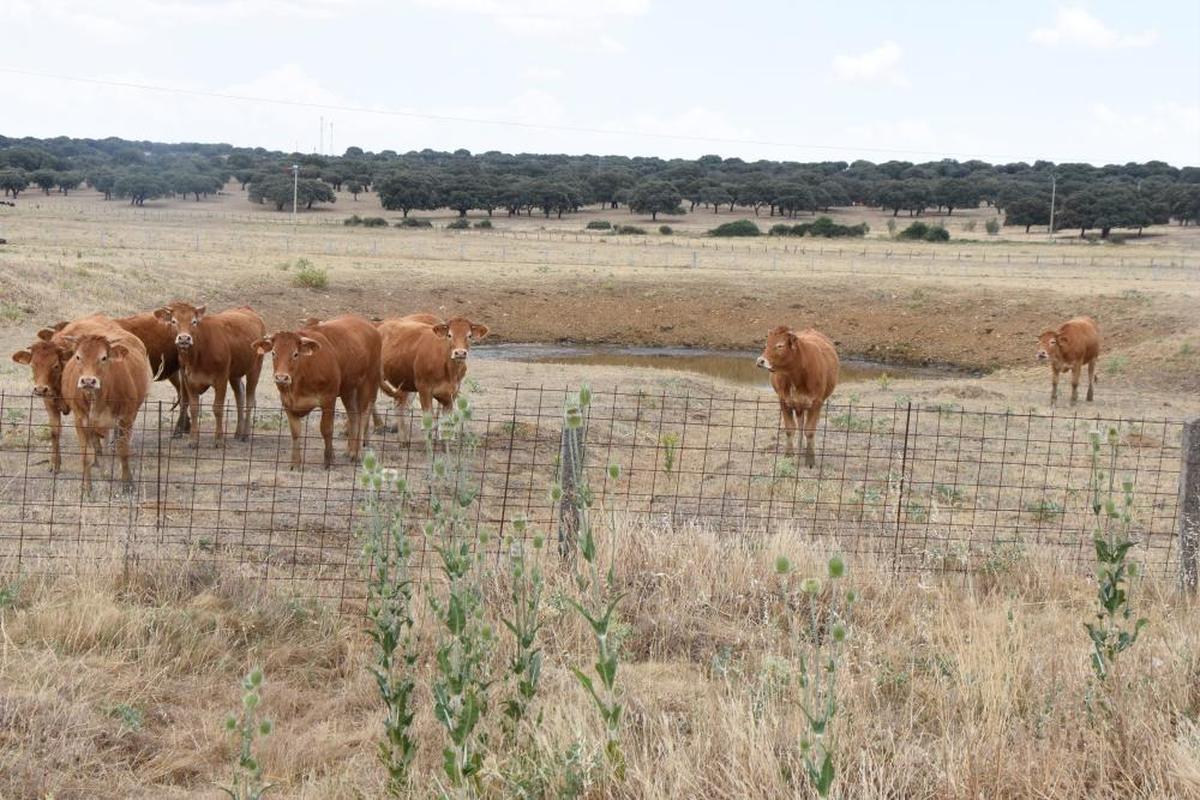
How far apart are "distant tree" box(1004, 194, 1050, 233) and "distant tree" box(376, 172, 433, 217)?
43311 mm

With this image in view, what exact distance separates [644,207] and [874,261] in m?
46.9

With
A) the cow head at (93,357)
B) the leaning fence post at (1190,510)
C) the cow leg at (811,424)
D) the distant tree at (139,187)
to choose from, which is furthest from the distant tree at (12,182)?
the leaning fence post at (1190,510)

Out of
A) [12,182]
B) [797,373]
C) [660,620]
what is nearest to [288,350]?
[797,373]

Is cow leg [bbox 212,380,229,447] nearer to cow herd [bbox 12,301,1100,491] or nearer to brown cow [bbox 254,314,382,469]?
cow herd [bbox 12,301,1100,491]

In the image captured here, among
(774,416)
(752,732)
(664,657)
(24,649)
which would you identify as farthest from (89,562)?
(774,416)

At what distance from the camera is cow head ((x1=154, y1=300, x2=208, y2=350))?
13688 mm

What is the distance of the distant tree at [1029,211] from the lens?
87.2 metres

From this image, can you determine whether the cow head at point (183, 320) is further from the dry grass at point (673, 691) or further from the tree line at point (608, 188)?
the tree line at point (608, 188)

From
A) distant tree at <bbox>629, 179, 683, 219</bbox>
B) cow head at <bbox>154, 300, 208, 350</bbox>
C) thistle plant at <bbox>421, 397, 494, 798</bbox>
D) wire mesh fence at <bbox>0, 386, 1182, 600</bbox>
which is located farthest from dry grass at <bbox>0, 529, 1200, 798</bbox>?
distant tree at <bbox>629, 179, 683, 219</bbox>

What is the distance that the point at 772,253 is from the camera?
2323 inches

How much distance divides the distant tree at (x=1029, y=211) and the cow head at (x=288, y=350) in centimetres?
8161

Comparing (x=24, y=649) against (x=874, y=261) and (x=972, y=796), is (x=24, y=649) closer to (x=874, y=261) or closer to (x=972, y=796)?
(x=972, y=796)

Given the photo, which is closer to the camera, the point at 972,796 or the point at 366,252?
the point at 972,796

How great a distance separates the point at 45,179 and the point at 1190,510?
106960mm
